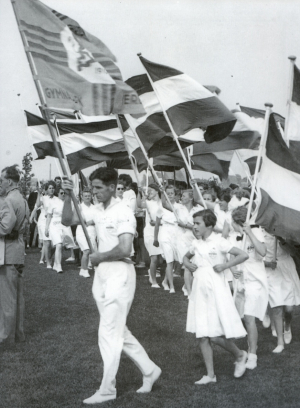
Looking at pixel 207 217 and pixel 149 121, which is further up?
pixel 207 217

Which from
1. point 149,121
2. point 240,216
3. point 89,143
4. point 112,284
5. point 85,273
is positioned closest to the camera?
point 112,284

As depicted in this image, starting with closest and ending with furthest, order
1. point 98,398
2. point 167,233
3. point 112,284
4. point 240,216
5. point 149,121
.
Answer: point 98,398 < point 112,284 < point 240,216 < point 149,121 < point 167,233

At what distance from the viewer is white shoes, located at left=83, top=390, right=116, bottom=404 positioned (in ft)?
18.3

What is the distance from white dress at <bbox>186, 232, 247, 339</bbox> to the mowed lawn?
1.81ft

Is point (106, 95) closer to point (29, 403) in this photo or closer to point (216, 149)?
point (29, 403)

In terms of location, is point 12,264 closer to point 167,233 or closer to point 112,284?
point 112,284

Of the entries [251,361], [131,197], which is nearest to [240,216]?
[251,361]

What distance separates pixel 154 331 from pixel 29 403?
3195 mm

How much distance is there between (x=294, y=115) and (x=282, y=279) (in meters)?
2.33

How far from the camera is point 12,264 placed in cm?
795

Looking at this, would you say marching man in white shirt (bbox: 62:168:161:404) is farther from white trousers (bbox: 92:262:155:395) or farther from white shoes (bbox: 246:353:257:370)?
white shoes (bbox: 246:353:257:370)

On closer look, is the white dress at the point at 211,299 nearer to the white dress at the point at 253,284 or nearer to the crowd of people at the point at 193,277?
the crowd of people at the point at 193,277

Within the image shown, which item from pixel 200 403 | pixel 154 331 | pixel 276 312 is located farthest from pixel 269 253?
pixel 200 403

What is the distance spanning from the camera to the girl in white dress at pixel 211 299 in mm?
6352
